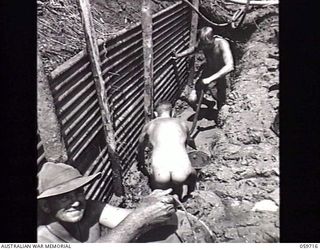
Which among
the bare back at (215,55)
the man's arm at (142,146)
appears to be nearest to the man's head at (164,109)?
the man's arm at (142,146)

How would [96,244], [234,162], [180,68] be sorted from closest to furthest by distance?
[96,244]
[234,162]
[180,68]

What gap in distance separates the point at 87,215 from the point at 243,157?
1159 millimetres

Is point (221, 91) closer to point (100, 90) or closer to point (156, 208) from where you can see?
point (100, 90)

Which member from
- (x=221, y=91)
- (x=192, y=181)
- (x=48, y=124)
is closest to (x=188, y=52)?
(x=221, y=91)

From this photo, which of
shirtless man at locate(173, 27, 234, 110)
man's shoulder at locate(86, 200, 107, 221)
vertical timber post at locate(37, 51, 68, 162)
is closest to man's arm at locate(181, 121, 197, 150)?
shirtless man at locate(173, 27, 234, 110)

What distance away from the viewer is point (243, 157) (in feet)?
11.3

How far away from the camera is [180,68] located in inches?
145

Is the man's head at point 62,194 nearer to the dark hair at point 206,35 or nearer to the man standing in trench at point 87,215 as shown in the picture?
the man standing in trench at point 87,215

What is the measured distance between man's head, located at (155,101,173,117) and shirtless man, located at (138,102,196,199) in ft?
0.15

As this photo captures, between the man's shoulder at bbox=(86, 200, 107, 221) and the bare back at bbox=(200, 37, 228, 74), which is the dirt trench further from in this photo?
the man's shoulder at bbox=(86, 200, 107, 221)
